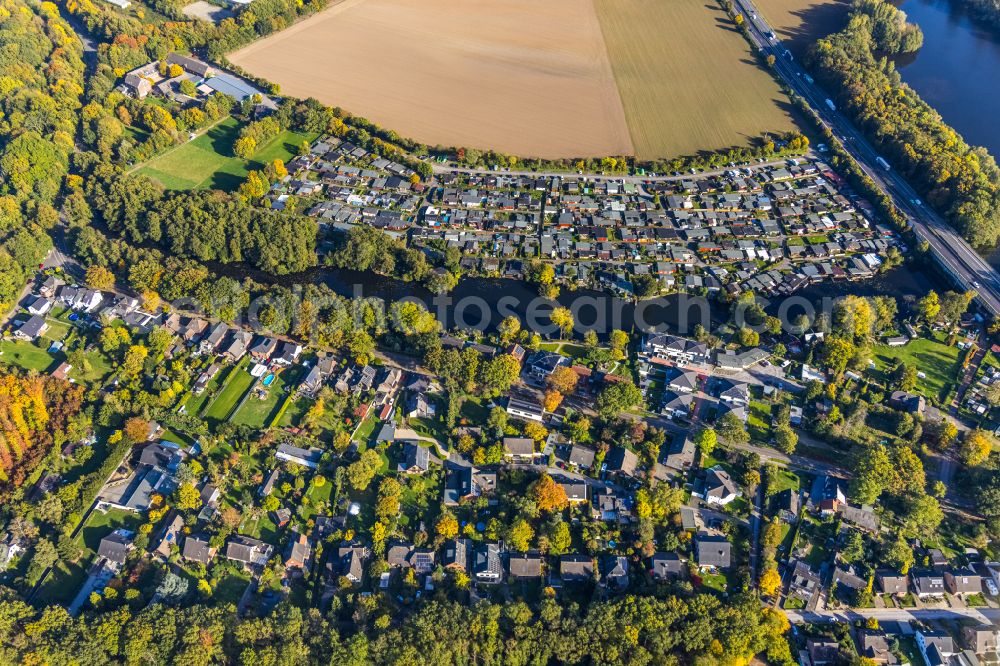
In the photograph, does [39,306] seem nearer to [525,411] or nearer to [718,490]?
[525,411]

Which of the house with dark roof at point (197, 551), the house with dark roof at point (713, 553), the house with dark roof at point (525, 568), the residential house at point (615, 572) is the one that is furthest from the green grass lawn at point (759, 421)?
the house with dark roof at point (197, 551)

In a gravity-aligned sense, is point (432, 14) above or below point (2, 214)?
above

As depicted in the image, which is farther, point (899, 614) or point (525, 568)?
point (525, 568)

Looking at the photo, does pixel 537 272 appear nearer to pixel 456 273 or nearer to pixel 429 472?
pixel 456 273

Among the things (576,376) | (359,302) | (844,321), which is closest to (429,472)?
(576,376)


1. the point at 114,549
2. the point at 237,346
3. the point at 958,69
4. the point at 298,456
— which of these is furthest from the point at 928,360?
the point at 114,549

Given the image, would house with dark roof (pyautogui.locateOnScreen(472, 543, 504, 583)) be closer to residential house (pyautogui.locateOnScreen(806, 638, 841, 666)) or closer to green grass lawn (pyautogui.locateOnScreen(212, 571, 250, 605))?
green grass lawn (pyautogui.locateOnScreen(212, 571, 250, 605))
